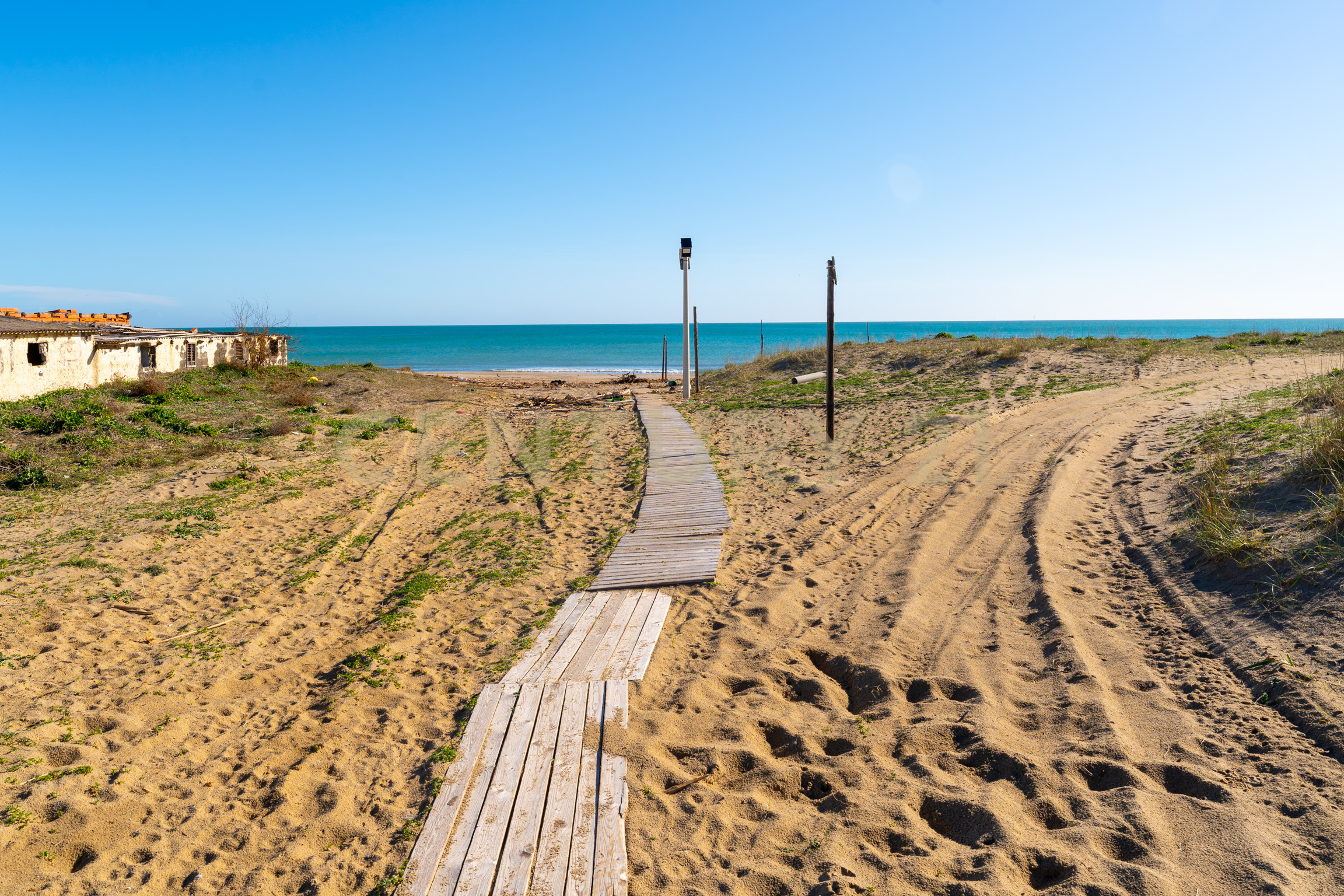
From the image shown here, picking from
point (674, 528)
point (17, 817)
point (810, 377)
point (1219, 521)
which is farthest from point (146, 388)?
point (1219, 521)

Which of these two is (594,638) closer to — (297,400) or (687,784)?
(687,784)

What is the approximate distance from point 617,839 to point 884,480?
7118 millimetres

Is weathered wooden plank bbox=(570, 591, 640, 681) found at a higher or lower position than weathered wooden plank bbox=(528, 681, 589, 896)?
higher

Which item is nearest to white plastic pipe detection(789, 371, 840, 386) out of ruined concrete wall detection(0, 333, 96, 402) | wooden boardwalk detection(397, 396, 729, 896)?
wooden boardwalk detection(397, 396, 729, 896)

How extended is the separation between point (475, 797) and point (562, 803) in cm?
44

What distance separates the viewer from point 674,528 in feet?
27.3

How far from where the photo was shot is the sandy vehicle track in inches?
122

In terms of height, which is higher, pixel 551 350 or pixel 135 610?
pixel 551 350

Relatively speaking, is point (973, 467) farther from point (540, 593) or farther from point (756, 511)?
point (540, 593)

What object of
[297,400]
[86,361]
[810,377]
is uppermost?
[86,361]

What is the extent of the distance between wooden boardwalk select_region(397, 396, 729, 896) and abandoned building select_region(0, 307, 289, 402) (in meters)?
16.7

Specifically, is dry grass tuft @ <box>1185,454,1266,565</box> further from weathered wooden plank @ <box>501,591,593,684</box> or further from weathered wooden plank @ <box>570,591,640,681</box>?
weathered wooden plank @ <box>501,591,593,684</box>

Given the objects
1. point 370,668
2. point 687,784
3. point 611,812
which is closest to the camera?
point 611,812

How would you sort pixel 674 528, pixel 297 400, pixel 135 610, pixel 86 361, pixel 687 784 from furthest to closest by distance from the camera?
1. pixel 86 361
2. pixel 297 400
3. pixel 674 528
4. pixel 135 610
5. pixel 687 784
